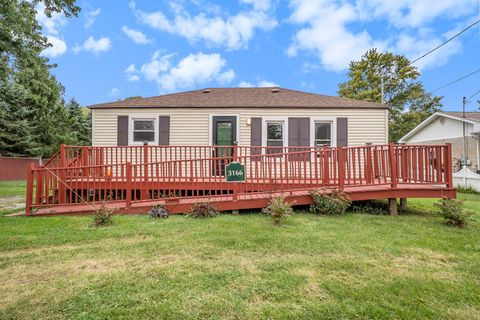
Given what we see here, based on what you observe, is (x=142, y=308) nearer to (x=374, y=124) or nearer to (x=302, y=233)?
(x=302, y=233)

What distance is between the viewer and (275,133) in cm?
780

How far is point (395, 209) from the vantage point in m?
5.05

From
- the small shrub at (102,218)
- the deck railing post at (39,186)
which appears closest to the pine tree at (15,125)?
the deck railing post at (39,186)

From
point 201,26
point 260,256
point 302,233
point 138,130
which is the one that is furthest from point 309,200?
point 201,26

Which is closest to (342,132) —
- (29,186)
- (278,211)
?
(278,211)

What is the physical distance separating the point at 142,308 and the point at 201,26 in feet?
60.0

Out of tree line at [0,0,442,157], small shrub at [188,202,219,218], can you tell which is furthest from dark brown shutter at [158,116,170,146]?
tree line at [0,0,442,157]

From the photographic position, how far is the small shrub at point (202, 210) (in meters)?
4.73

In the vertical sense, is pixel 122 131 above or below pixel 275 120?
below

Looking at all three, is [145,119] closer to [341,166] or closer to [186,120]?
[186,120]

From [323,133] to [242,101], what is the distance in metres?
2.59

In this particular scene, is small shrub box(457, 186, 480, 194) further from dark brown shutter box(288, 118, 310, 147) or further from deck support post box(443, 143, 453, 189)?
dark brown shutter box(288, 118, 310, 147)

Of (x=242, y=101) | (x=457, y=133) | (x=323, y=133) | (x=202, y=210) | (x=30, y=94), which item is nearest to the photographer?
(x=202, y=210)

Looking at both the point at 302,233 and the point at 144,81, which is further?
the point at 144,81
